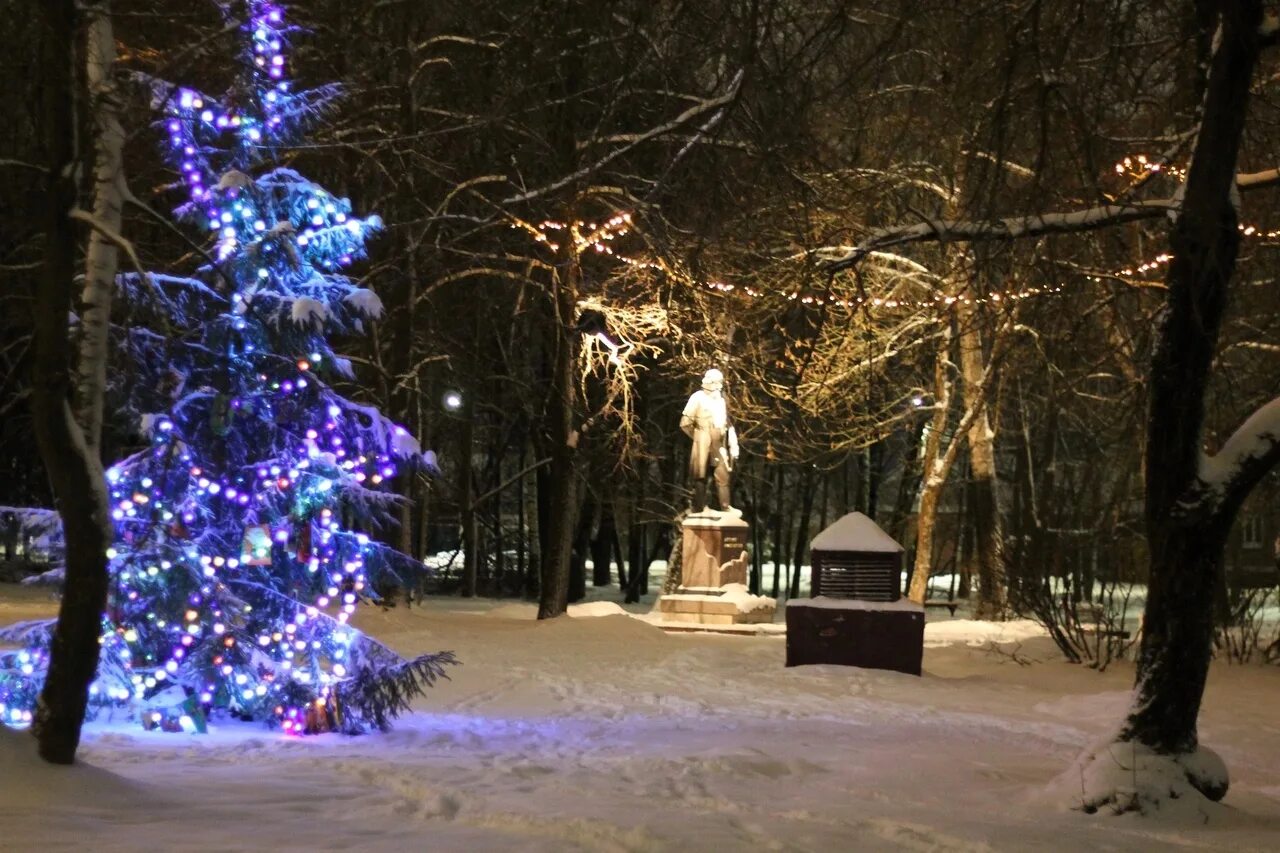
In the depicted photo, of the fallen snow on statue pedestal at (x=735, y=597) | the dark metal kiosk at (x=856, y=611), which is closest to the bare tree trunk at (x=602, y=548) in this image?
the fallen snow on statue pedestal at (x=735, y=597)

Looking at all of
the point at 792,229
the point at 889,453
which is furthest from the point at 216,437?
the point at 889,453

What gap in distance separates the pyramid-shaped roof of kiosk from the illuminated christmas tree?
621 centimetres

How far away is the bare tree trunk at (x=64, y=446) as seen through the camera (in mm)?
5816

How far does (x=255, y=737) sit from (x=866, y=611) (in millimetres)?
7505

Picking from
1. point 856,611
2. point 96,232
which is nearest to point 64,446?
point 96,232

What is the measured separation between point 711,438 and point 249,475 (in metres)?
12.3

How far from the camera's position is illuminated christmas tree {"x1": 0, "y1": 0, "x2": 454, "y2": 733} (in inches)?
A: 339

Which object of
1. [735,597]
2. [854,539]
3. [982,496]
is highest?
[982,496]

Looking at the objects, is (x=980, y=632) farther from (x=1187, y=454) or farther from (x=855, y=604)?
(x=1187, y=454)

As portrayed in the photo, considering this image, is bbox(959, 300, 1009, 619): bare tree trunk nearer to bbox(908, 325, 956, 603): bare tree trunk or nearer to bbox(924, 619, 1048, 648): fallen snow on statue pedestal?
bbox(908, 325, 956, 603): bare tree trunk

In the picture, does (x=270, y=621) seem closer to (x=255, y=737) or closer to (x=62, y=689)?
(x=255, y=737)

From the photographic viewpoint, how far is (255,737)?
28.3 feet

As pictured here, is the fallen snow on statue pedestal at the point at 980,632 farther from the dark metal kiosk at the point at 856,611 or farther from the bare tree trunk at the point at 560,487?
the bare tree trunk at the point at 560,487

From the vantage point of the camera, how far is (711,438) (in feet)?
68.5
